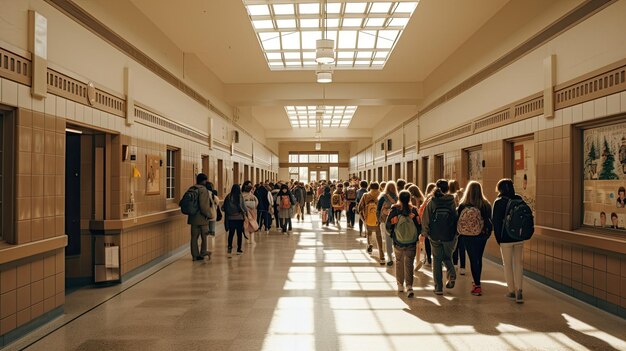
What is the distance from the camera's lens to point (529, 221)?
5656 mm

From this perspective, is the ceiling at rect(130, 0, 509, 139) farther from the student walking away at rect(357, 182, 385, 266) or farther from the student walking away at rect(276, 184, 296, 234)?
the student walking away at rect(357, 182, 385, 266)

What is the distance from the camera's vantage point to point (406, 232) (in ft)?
20.0

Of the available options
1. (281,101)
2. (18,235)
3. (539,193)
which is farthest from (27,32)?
(281,101)

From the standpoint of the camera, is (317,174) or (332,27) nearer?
→ (332,27)

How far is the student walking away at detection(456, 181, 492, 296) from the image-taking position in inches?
239

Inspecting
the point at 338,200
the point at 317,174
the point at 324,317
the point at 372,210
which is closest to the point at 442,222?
the point at 324,317

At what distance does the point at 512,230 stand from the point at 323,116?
16291mm

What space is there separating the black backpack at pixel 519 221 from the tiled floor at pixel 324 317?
0.84m

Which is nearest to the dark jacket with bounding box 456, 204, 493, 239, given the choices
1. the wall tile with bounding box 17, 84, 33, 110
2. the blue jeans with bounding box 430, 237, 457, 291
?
the blue jeans with bounding box 430, 237, 457, 291

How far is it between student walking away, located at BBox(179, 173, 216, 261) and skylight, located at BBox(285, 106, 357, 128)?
31.2 feet

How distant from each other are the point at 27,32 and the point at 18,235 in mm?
1949

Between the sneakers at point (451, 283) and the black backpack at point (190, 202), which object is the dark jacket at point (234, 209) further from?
the sneakers at point (451, 283)

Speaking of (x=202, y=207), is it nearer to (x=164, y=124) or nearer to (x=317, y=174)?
(x=164, y=124)

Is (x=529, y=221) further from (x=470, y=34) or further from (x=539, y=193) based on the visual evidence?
(x=470, y=34)
